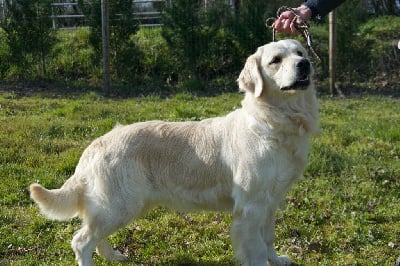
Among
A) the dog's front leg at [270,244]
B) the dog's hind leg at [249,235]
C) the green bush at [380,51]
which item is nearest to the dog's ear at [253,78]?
the dog's hind leg at [249,235]

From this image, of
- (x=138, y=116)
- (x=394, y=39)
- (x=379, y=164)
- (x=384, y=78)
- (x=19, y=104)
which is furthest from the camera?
(x=394, y=39)

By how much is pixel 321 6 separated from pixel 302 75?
750 millimetres

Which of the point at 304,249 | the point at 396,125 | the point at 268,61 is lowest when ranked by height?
the point at 304,249

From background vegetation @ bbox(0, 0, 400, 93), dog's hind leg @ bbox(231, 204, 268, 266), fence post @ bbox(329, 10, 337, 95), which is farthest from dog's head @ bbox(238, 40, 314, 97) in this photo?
background vegetation @ bbox(0, 0, 400, 93)

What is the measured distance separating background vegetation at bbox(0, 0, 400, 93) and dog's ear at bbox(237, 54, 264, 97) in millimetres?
8890

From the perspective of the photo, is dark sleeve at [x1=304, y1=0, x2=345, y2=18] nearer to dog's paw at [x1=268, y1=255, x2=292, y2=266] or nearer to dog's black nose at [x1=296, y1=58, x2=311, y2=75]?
dog's black nose at [x1=296, y1=58, x2=311, y2=75]

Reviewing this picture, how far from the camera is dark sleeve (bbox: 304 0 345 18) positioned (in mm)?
4305

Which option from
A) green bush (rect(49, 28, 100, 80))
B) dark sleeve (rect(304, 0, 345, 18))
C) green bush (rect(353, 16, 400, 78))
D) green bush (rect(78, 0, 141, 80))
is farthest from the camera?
green bush (rect(49, 28, 100, 80))

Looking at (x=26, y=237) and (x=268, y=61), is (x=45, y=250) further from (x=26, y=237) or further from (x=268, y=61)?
(x=268, y=61)

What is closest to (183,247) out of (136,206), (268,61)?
(136,206)

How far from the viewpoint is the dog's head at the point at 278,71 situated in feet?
12.9

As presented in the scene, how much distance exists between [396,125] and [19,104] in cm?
660

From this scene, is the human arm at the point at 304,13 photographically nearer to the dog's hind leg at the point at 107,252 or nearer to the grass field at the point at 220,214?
the grass field at the point at 220,214

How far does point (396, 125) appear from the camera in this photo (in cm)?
804
